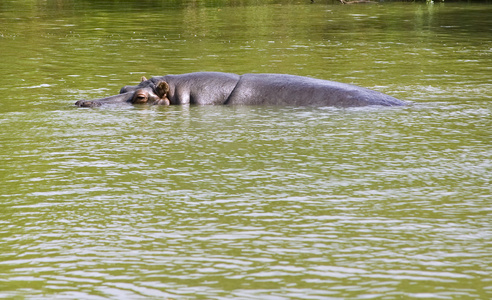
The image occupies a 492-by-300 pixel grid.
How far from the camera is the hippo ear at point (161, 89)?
9.35 m

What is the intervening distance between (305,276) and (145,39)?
558 inches

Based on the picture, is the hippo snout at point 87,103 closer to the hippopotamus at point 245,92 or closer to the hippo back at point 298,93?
the hippopotamus at point 245,92

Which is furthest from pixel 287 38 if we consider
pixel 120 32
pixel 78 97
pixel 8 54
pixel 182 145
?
pixel 182 145

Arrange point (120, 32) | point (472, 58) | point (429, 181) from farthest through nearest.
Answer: point (120, 32) < point (472, 58) < point (429, 181)

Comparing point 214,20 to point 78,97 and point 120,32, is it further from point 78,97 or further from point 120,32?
point 78,97

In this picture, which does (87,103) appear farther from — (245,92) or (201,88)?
(245,92)

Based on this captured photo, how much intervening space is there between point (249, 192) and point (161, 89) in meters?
4.21

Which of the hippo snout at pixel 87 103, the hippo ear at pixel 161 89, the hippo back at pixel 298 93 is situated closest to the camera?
the hippo back at pixel 298 93

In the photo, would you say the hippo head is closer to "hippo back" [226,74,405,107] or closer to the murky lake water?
the murky lake water

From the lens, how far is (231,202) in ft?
17.1

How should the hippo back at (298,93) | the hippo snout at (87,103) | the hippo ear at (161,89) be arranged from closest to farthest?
1. the hippo back at (298,93)
2. the hippo snout at (87,103)
3. the hippo ear at (161,89)

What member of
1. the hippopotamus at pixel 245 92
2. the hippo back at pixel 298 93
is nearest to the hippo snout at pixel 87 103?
the hippopotamus at pixel 245 92

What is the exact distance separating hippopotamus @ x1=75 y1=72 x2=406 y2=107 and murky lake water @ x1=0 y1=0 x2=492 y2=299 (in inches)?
10.3

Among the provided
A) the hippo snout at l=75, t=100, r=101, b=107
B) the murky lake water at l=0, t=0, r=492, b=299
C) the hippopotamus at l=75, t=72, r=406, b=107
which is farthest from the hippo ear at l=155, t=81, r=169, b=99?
the hippo snout at l=75, t=100, r=101, b=107
